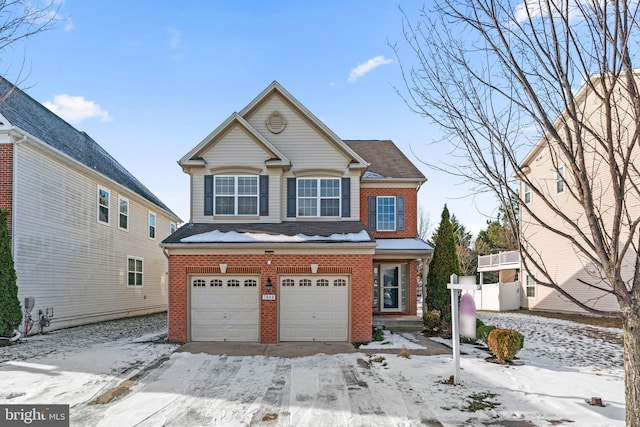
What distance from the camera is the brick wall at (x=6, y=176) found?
14375 millimetres

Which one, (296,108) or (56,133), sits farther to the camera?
(56,133)

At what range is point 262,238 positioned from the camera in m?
13.9

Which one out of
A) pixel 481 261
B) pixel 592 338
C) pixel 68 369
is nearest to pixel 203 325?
pixel 68 369

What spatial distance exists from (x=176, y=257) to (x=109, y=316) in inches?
363

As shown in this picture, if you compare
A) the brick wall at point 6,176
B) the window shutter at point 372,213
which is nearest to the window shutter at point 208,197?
the brick wall at point 6,176

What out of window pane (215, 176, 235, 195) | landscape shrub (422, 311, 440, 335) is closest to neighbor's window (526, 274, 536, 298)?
landscape shrub (422, 311, 440, 335)

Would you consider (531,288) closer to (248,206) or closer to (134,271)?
(248,206)

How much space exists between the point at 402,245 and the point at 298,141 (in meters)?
5.37

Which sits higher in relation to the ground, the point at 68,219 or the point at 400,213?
the point at 400,213

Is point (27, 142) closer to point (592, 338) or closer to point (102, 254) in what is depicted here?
point (102, 254)

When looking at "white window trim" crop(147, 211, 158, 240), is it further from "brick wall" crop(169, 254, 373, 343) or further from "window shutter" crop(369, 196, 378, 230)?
"window shutter" crop(369, 196, 378, 230)

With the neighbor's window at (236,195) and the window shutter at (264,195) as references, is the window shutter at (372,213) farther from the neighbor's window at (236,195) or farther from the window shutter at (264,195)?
the neighbor's window at (236,195)

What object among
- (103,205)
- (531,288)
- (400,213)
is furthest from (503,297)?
(103,205)

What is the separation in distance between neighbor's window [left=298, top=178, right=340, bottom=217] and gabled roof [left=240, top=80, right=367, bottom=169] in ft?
3.46
